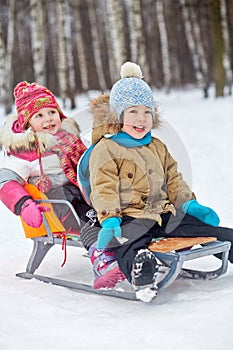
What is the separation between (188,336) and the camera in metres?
2.68

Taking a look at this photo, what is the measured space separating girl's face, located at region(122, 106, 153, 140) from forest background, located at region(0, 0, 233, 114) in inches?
419

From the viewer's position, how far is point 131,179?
11.5 feet

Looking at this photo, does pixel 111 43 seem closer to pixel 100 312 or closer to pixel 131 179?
pixel 131 179

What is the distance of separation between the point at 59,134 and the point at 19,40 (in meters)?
22.1

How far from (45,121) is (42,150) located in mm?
215

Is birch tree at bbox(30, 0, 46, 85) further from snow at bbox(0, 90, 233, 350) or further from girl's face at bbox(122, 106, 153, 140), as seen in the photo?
girl's face at bbox(122, 106, 153, 140)

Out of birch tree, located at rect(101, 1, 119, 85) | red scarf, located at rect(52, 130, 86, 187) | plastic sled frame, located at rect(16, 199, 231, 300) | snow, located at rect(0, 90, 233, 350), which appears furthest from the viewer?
birch tree, located at rect(101, 1, 119, 85)

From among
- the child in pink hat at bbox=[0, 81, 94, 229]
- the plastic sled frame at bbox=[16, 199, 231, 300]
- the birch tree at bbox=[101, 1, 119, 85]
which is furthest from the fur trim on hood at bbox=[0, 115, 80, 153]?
the birch tree at bbox=[101, 1, 119, 85]

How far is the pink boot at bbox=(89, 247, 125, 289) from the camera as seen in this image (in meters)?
3.39

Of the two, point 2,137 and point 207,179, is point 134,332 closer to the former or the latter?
point 2,137

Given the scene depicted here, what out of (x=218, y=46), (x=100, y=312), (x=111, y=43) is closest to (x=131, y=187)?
(x=100, y=312)

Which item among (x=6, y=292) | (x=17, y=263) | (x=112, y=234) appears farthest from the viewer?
(x=17, y=263)

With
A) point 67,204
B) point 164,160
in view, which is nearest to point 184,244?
point 164,160

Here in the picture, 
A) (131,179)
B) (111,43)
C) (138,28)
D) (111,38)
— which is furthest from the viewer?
(111,43)
